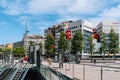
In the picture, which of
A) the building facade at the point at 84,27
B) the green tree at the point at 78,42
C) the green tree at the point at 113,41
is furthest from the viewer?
the building facade at the point at 84,27

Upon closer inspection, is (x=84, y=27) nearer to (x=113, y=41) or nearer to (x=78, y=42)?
(x=78, y=42)

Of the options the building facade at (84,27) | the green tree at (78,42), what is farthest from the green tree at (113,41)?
the building facade at (84,27)

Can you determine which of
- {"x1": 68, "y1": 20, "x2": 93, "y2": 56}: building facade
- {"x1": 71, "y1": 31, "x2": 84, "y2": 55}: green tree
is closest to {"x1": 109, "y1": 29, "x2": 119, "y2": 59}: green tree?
{"x1": 71, "y1": 31, "x2": 84, "y2": 55}: green tree

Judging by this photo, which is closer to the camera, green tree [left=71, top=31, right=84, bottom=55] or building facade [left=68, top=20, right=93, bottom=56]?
Answer: green tree [left=71, top=31, right=84, bottom=55]

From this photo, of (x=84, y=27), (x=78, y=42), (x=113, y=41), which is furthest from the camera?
(x=84, y=27)

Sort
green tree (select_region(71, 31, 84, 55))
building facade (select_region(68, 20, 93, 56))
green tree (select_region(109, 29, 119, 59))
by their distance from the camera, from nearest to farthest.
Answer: green tree (select_region(109, 29, 119, 59)) → green tree (select_region(71, 31, 84, 55)) → building facade (select_region(68, 20, 93, 56))

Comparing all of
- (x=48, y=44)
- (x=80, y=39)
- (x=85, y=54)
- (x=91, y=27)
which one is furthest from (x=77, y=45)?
(x=91, y=27)

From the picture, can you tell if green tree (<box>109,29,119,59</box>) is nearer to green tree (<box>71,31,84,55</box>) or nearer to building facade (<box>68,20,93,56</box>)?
green tree (<box>71,31,84,55</box>)

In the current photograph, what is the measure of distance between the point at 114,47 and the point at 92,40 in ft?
57.5

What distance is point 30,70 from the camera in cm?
3394

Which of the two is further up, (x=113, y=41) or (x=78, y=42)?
(x=113, y=41)

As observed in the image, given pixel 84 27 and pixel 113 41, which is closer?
pixel 113 41

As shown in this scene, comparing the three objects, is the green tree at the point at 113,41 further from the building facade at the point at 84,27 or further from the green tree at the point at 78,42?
the building facade at the point at 84,27

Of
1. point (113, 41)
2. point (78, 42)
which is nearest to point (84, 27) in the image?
point (78, 42)
